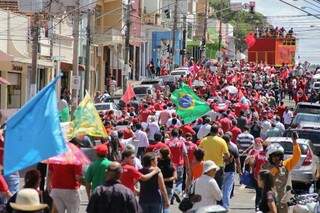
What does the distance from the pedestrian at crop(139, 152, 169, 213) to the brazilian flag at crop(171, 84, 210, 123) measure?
12.2 m

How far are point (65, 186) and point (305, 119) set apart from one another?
62.7 ft

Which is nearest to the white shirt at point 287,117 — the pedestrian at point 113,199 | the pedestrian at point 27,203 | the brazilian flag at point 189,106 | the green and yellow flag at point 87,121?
the brazilian flag at point 189,106

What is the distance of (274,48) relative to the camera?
95.0 metres

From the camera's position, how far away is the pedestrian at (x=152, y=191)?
13336 mm

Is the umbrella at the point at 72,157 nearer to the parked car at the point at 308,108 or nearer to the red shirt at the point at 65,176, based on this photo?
the red shirt at the point at 65,176

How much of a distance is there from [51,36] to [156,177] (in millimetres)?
34626

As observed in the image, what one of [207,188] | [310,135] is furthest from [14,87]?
[207,188]

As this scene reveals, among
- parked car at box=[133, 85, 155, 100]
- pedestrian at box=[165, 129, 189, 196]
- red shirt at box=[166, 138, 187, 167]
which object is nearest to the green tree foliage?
parked car at box=[133, 85, 155, 100]

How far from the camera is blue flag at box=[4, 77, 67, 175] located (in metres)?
10.5

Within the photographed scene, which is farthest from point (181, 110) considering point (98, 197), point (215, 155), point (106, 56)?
point (106, 56)

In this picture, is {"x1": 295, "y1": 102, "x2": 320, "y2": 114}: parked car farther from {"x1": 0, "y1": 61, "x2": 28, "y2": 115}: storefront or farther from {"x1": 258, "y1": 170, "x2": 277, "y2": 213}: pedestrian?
{"x1": 258, "y1": 170, "x2": 277, "y2": 213}: pedestrian

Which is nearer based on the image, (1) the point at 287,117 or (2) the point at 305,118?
(2) the point at 305,118

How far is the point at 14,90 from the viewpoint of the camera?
145ft

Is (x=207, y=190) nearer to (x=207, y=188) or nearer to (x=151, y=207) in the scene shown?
(x=207, y=188)
